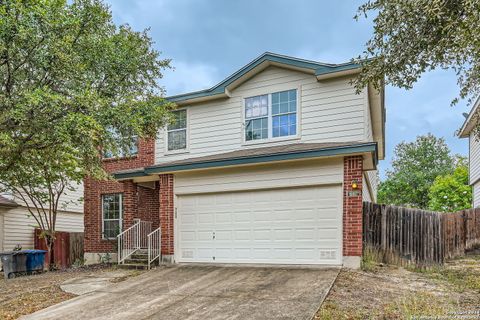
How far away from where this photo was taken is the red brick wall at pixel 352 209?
30.7 ft

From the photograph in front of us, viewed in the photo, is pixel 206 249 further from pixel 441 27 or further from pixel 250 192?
pixel 441 27

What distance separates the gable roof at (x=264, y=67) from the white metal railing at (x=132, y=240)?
4.81 m

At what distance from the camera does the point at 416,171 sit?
41250 millimetres

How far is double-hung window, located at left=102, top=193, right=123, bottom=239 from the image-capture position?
14.5 meters

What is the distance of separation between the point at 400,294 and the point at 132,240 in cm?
901

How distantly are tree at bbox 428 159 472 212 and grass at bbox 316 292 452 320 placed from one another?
102 ft

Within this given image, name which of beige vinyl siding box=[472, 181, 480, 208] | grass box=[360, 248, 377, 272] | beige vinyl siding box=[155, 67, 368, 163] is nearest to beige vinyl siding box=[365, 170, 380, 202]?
beige vinyl siding box=[155, 67, 368, 163]

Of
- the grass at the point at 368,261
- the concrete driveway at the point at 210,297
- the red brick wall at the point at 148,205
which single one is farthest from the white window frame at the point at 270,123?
the red brick wall at the point at 148,205

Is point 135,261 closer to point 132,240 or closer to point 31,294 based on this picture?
point 132,240

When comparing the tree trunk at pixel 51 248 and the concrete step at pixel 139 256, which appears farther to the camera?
the tree trunk at pixel 51 248

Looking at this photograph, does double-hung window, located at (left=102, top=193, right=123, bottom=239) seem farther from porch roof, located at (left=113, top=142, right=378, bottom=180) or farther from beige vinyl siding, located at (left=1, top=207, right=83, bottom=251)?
beige vinyl siding, located at (left=1, top=207, right=83, bottom=251)

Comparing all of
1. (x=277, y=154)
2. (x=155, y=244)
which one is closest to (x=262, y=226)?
(x=277, y=154)

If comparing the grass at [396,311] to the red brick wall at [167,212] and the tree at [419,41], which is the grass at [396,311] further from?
the red brick wall at [167,212]

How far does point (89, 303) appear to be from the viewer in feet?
24.0
